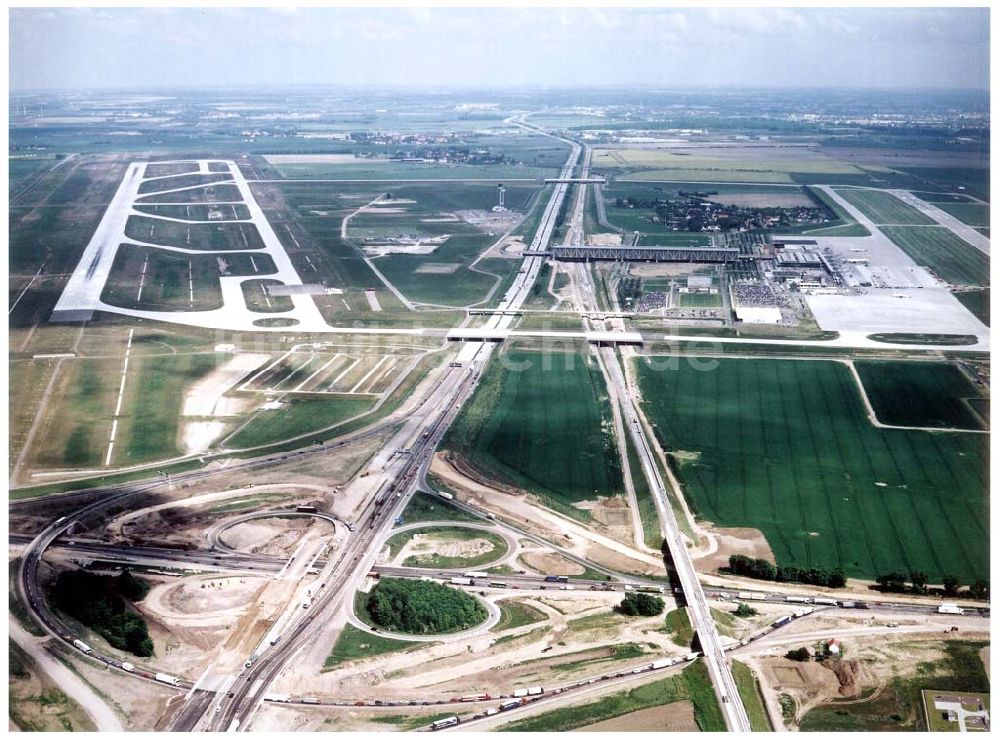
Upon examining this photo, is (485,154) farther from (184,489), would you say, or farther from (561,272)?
(184,489)

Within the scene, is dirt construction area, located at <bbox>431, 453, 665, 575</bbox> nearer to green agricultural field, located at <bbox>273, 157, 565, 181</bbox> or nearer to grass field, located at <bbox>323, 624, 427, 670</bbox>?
grass field, located at <bbox>323, 624, 427, 670</bbox>

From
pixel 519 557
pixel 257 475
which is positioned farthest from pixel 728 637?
pixel 257 475

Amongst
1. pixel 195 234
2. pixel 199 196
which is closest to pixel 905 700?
pixel 195 234

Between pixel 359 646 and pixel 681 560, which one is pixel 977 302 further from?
pixel 359 646

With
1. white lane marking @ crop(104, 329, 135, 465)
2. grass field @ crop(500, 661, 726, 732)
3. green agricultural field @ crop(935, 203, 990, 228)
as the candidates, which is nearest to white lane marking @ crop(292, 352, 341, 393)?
white lane marking @ crop(104, 329, 135, 465)

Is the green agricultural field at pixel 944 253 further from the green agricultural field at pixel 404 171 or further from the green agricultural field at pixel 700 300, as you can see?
the green agricultural field at pixel 404 171

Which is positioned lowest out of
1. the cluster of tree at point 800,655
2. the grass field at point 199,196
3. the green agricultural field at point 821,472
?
the cluster of tree at point 800,655

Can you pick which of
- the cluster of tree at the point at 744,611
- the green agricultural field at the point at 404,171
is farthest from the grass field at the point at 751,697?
the green agricultural field at the point at 404,171
